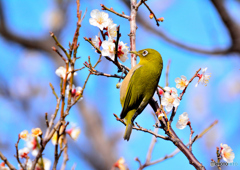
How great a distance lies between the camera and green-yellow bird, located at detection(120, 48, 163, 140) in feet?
9.61

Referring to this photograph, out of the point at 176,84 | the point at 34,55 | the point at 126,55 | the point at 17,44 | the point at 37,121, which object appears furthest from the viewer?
the point at 34,55

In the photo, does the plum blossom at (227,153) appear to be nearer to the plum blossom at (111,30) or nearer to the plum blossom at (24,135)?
the plum blossom at (111,30)

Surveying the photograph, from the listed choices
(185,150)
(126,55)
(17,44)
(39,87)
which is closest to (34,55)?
(39,87)

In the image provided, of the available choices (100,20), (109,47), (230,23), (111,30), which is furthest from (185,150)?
(230,23)

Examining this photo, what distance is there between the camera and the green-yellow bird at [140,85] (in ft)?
9.61

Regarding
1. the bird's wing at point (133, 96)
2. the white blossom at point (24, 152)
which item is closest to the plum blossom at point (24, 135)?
the white blossom at point (24, 152)

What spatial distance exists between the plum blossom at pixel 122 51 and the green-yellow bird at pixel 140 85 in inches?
8.0

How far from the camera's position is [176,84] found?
2307 mm

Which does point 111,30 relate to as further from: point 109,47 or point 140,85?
A: point 140,85

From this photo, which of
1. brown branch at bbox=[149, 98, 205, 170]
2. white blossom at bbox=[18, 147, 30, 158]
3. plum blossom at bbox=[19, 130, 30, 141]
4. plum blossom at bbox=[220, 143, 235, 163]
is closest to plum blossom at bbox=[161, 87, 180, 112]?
brown branch at bbox=[149, 98, 205, 170]

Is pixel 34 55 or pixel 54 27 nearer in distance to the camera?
pixel 54 27

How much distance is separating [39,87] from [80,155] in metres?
3.48

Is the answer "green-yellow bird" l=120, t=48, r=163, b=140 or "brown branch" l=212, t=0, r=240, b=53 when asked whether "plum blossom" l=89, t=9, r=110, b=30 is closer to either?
"green-yellow bird" l=120, t=48, r=163, b=140

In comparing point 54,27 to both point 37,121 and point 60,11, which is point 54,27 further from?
point 37,121
